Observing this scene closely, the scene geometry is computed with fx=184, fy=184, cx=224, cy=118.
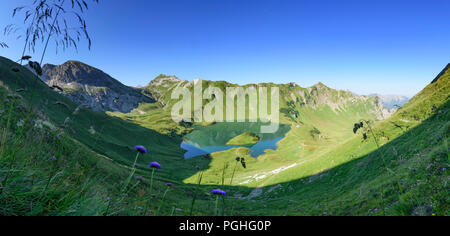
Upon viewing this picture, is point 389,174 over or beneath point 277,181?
over

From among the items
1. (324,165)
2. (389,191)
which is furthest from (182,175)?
(389,191)

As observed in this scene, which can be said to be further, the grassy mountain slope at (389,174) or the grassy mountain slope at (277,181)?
the grassy mountain slope at (389,174)

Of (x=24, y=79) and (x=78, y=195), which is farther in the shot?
(x=24, y=79)

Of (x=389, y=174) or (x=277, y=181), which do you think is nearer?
(x=389, y=174)

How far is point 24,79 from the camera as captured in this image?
89625mm

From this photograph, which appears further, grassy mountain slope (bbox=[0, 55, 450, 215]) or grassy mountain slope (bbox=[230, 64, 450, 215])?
grassy mountain slope (bbox=[230, 64, 450, 215])

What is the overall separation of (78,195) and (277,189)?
48150 mm
